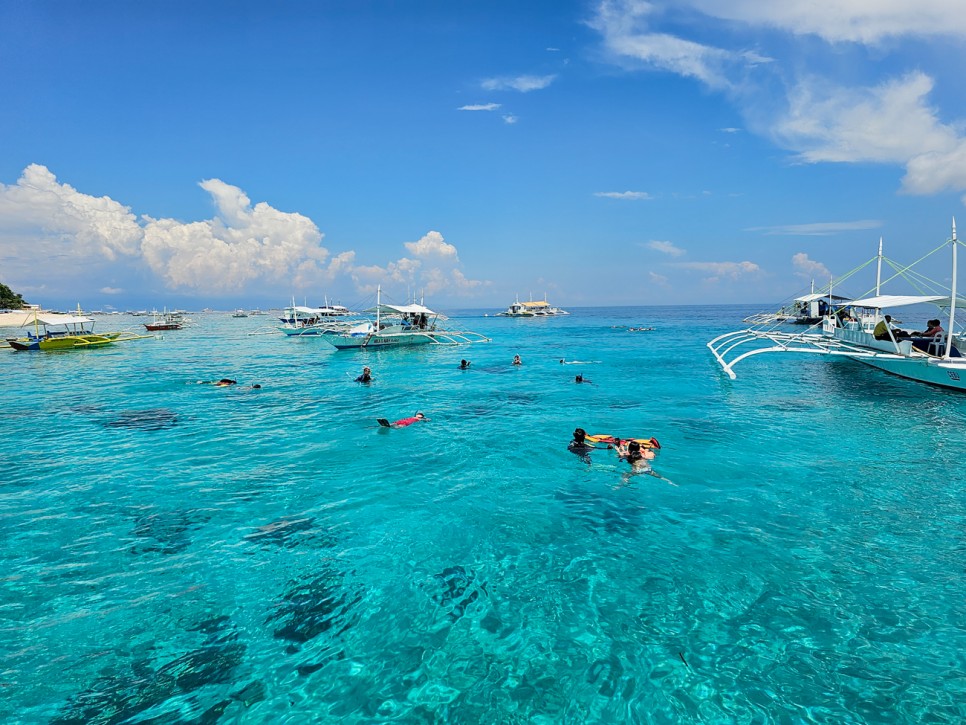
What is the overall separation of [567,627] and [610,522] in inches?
151

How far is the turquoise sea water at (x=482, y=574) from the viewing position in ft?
20.0

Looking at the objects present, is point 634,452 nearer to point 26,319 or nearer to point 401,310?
point 401,310

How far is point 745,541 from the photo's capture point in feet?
32.0

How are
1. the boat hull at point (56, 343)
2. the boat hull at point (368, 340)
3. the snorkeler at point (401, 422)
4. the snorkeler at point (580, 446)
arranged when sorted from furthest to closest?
the boat hull at point (368, 340) < the boat hull at point (56, 343) < the snorkeler at point (401, 422) < the snorkeler at point (580, 446)

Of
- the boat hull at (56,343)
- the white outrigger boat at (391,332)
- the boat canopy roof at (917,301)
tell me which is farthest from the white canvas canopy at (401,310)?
the boat canopy roof at (917,301)

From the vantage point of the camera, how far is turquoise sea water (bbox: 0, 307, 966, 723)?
240 inches

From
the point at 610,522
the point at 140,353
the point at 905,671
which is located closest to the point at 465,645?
the point at 610,522

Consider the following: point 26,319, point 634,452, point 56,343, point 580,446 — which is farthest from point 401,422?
point 26,319

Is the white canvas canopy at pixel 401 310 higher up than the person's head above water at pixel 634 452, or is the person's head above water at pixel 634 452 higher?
the white canvas canopy at pixel 401 310

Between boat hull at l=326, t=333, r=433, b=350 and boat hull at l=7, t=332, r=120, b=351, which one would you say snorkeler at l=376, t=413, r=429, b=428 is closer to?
boat hull at l=326, t=333, r=433, b=350

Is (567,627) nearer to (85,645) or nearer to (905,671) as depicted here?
(905,671)

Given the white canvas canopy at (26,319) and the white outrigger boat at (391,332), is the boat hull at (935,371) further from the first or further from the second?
the white canvas canopy at (26,319)

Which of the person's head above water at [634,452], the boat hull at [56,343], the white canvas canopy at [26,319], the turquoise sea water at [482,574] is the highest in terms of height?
the white canvas canopy at [26,319]

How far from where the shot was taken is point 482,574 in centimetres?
885
